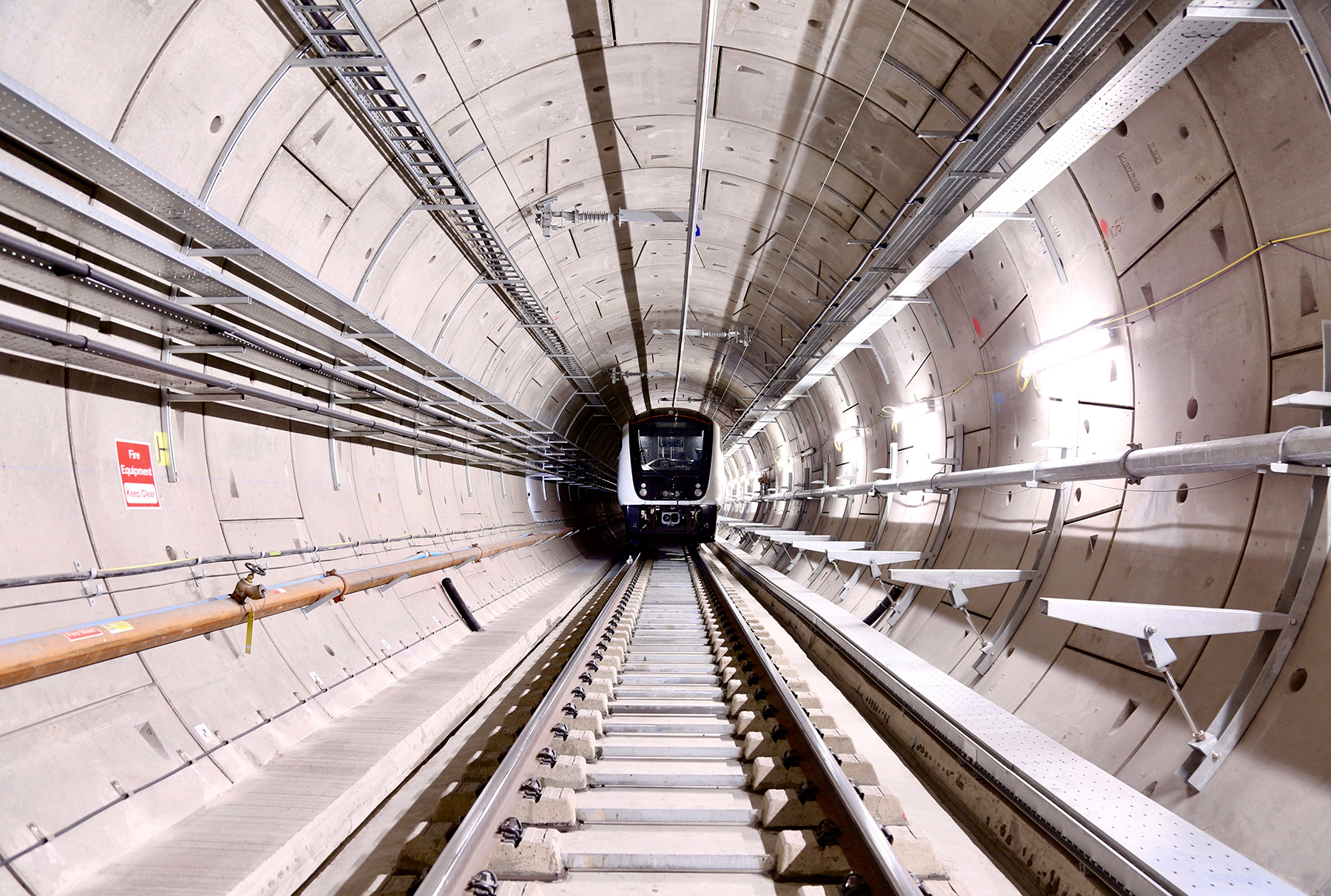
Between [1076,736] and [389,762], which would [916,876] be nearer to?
[1076,736]

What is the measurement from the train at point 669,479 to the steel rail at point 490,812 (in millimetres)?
11648

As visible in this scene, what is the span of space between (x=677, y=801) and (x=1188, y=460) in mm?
3222

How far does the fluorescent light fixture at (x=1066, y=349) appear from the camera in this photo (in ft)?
17.9

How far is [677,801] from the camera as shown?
154 inches

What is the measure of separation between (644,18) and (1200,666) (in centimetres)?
624

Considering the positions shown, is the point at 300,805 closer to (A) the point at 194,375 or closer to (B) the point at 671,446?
(A) the point at 194,375

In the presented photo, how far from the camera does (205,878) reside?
324cm

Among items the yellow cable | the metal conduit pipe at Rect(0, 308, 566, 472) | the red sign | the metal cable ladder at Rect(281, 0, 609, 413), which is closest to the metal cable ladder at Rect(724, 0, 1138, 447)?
the yellow cable

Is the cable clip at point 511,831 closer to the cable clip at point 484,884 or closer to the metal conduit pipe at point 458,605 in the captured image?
the cable clip at point 484,884

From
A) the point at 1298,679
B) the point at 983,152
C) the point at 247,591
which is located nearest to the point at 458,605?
the point at 247,591

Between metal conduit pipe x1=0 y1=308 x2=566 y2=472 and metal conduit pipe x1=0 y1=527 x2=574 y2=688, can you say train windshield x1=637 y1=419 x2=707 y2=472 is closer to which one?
metal conduit pipe x1=0 y1=308 x2=566 y2=472

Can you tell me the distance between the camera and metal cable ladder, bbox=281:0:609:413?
460 centimetres

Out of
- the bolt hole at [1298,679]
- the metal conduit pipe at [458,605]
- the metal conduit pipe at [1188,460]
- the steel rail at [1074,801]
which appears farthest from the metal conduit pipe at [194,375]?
the bolt hole at [1298,679]

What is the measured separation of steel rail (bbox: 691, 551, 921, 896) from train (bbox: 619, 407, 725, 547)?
449 inches
